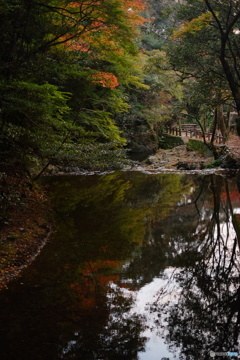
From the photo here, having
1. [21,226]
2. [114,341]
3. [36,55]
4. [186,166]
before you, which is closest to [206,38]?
[36,55]

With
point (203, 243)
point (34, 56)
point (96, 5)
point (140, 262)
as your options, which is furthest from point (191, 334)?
point (96, 5)

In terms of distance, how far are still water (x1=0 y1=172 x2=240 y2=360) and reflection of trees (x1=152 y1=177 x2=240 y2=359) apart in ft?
0.05

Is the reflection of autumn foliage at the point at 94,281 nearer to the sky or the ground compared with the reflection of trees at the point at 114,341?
nearer to the sky

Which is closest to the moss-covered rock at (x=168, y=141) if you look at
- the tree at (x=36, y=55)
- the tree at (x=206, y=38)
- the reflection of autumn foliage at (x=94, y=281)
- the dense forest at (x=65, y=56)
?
the dense forest at (x=65, y=56)

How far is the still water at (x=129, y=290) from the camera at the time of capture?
422 centimetres

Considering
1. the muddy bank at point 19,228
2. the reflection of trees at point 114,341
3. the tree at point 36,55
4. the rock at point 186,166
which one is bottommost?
the reflection of trees at point 114,341

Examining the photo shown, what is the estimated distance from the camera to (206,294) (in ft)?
18.3

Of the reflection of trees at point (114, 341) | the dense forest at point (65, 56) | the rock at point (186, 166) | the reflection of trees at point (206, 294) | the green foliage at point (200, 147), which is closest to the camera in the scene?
the reflection of trees at point (114, 341)

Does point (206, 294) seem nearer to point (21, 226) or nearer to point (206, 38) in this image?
point (21, 226)

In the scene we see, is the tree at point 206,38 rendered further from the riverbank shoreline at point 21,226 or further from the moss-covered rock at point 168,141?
the moss-covered rock at point 168,141

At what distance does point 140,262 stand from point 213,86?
9.46m

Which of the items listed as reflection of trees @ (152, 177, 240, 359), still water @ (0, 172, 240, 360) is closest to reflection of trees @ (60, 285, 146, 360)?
still water @ (0, 172, 240, 360)

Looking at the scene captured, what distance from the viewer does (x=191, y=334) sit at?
449 centimetres

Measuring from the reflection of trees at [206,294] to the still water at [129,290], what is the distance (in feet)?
0.05
